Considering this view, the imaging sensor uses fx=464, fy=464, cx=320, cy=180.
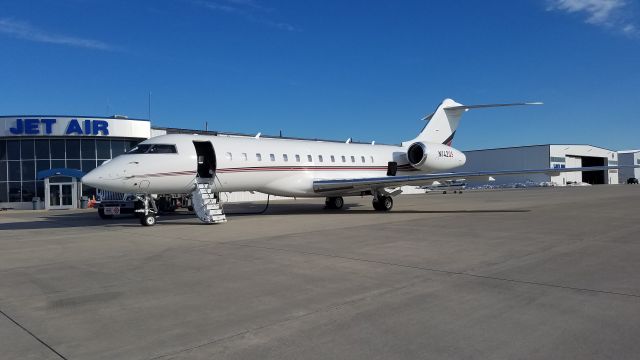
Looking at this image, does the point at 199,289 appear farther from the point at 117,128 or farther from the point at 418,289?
the point at 117,128

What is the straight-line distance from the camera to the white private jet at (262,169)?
15.0 m

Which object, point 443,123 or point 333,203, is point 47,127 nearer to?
point 333,203

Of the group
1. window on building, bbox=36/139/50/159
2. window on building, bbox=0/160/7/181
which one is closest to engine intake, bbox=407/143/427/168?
window on building, bbox=36/139/50/159

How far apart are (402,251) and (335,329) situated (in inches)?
181

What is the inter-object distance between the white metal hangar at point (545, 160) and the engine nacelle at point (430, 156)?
60.2 metres

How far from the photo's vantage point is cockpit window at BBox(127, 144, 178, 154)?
15.3 m

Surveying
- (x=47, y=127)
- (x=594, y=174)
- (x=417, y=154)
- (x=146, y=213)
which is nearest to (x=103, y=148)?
(x=47, y=127)

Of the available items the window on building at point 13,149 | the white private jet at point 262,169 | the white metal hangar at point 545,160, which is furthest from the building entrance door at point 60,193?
the white metal hangar at point 545,160

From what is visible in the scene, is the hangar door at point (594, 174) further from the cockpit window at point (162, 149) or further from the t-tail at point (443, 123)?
the cockpit window at point (162, 149)

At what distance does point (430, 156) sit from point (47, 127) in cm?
2696

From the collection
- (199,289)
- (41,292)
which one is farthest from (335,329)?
(41,292)

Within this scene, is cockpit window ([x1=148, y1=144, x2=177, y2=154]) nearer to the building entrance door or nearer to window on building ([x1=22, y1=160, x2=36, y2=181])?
the building entrance door

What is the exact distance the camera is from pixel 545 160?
8294 cm

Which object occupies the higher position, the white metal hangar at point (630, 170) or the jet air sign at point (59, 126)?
the jet air sign at point (59, 126)
